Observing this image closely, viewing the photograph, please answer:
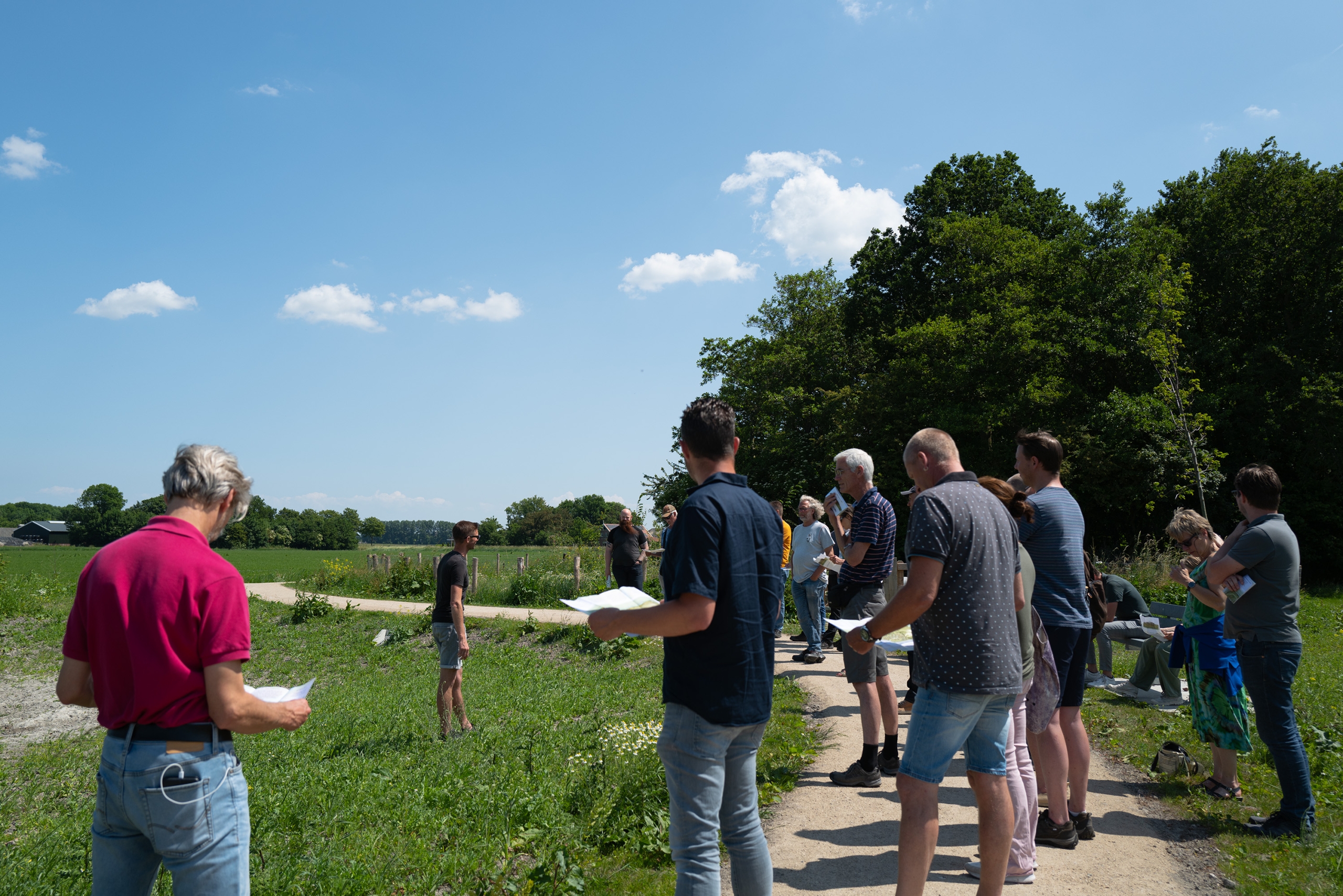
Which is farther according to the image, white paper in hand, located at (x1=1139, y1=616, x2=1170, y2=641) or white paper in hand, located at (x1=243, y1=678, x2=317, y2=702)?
white paper in hand, located at (x1=1139, y1=616, x2=1170, y2=641)

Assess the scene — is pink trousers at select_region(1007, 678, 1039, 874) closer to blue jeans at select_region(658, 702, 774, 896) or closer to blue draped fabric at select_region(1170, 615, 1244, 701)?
blue jeans at select_region(658, 702, 774, 896)

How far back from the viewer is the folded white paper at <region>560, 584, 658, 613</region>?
2654 mm

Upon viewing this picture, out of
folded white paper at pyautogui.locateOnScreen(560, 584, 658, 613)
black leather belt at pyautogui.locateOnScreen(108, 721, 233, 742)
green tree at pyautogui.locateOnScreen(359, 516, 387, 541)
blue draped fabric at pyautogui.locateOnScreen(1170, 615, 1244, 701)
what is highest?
folded white paper at pyautogui.locateOnScreen(560, 584, 658, 613)

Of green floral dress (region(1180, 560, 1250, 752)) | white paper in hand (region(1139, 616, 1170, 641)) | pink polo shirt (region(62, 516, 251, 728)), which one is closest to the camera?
pink polo shirt (region(62, 516, 251, 728))

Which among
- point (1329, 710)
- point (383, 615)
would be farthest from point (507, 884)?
point (383, 615)

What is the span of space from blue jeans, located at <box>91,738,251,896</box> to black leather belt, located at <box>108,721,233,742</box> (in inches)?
0.5

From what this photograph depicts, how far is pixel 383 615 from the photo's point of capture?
58.6ft

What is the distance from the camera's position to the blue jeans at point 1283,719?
4098 mm

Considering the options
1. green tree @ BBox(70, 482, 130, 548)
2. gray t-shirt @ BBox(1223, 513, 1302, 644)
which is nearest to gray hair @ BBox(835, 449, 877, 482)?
gray t-shirt @ BBox(1223, 513, 1302, 644)

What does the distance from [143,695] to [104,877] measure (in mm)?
599

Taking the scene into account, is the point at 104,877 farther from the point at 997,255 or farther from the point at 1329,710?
the point at 997,255

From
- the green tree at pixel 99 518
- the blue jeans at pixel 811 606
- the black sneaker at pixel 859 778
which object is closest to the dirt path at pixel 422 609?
the blue jeans at pixel 811 606

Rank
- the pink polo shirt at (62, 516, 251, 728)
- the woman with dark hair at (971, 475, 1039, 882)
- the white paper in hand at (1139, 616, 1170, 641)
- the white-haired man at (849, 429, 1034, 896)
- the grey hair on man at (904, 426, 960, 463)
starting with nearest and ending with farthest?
the pink polo shirt at (62, 516, 251, 728), the white-haired man at (849, 429, 1034, 896), the grey hair on man at (904, 426, 960, 463), the woman with dark hair at (971, 475, 1039, 882), the white paper in hand at (1139, 616, 1170, 641)

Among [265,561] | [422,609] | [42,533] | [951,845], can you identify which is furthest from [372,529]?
[951,845]
